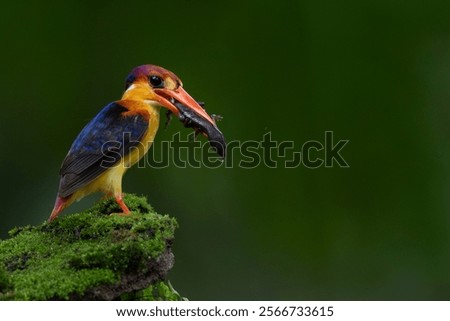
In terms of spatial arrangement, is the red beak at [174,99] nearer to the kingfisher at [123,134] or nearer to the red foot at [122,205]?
the kingfisher at [123,134]

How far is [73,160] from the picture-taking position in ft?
12.4

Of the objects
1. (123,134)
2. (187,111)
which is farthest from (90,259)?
(187,111)

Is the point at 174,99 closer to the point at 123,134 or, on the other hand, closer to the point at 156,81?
the point at 156,81

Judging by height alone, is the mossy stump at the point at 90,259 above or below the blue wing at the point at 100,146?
below

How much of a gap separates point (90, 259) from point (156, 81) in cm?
114

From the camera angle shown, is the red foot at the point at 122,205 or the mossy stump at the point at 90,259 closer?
the mossy stump at the point at 90,259

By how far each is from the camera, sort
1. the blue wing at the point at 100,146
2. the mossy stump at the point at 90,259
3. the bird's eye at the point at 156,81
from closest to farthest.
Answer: the mossy stump at the point at 90,259
the blue wing at the point at 100,146
the bird's eye at the point at 156,81

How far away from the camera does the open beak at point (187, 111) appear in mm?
4008

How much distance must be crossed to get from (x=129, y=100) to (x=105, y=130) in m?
0.24

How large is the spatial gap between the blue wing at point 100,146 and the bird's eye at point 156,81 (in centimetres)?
18

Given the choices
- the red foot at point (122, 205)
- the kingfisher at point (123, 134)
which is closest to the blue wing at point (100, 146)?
the kingfisher at point (123, 134)

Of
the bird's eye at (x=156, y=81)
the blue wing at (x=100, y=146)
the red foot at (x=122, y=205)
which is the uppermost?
the bird's eye at (x=156, y=81)
